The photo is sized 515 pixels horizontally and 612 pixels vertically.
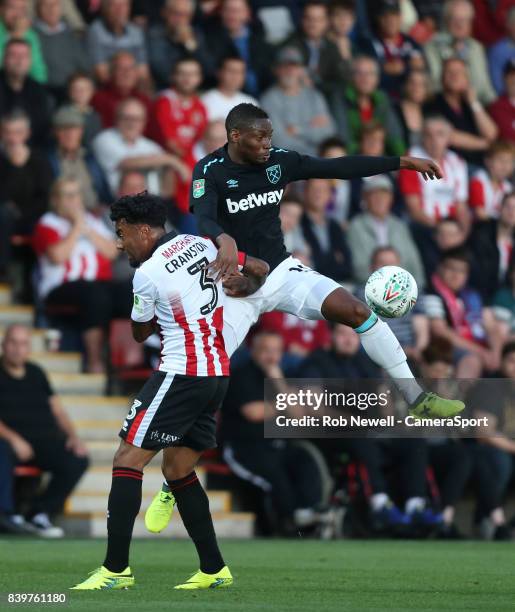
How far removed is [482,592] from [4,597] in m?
2.64

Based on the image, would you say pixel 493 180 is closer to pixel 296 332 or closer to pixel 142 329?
pixel 296 332

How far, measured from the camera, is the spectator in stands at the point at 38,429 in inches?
539

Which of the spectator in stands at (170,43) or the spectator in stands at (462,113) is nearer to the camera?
the spectator in stands at (170,43)

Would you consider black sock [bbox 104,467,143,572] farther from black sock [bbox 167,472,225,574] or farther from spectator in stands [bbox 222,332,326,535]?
spectator in stands [bbox 222,332,326,535]

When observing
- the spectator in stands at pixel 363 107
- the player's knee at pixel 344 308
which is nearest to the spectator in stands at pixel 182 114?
the spectator in stands at pixel 363 107

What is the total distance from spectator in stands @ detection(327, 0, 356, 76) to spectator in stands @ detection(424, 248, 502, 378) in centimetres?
330

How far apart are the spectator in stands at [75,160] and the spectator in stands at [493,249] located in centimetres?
445

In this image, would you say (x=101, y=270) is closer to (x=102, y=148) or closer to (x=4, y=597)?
(x=102, y=148)

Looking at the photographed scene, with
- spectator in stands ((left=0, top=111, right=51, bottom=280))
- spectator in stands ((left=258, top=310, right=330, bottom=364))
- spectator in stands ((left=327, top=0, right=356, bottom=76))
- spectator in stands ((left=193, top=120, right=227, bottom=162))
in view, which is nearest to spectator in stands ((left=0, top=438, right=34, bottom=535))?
spectator in stands ((left=0, top=111, right=51, bottom=280))

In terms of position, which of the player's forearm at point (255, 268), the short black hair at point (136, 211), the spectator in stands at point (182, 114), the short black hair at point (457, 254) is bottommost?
the player's forearm at point (255, 268)

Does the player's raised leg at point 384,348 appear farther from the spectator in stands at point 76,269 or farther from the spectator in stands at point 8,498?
the spectator in stands at point 76,269

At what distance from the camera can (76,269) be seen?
1521cm

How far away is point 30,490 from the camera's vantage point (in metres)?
14.1

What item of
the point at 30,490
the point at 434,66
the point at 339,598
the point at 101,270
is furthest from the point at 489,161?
the point at 339,598
